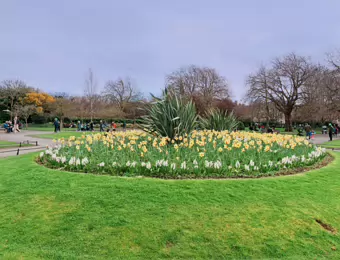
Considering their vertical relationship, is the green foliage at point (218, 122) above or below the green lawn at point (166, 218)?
above

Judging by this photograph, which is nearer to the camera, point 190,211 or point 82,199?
point 190,211

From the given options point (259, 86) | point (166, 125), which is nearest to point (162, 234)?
point (166, 125)

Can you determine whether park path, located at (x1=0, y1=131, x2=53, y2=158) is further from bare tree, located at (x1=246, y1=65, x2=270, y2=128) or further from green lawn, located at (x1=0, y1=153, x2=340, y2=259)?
bare tree, located at (x1=246, y1=65, x2=270, y2=128)

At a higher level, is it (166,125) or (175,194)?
(166,125)

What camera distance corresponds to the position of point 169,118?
7543 millimetres

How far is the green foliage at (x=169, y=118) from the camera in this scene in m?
7.59

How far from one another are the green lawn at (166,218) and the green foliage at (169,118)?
3116mm

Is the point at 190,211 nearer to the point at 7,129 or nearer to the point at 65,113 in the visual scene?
the point at 7,129

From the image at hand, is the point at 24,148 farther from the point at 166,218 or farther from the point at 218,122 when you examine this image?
the point at 166,218

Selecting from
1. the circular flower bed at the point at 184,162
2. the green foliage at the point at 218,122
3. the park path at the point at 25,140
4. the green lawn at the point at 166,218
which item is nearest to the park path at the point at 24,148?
the park path at the point at 25,140

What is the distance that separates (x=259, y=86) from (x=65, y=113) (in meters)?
33.2

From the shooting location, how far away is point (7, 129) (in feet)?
102

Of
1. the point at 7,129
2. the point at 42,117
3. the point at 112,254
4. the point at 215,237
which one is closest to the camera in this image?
the point at 112,254

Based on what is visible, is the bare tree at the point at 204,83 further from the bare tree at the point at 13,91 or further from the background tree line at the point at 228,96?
the bare tree at the point at 13,91
